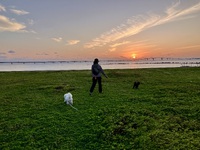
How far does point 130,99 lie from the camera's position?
1927 cm

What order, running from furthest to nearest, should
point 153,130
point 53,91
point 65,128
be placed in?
point 53,91, point 65,128, point 153,130

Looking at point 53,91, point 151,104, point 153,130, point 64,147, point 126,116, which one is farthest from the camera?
point 53,91

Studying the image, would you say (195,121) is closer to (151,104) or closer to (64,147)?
(151,104)

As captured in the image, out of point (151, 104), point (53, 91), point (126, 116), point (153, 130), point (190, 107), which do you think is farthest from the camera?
point (53, 91)

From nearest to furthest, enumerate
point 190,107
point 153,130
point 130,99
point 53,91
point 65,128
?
1. point 153,130
2. point 65,128
3. point 190,107
4. point 130,99
5. point 53,91

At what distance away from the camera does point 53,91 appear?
24719mm

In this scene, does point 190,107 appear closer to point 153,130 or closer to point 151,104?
point 151,104

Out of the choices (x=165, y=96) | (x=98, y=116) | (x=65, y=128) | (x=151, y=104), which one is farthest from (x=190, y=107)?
(x=65, y=128)

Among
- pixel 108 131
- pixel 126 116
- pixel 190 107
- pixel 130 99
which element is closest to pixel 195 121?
pixel 190 107

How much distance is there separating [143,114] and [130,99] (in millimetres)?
4578

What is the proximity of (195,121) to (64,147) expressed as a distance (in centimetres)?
761

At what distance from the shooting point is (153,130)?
1191 centimetres

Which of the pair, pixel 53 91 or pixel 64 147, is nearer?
pixel 64 147

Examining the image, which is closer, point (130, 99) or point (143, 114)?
point (143, 114)
